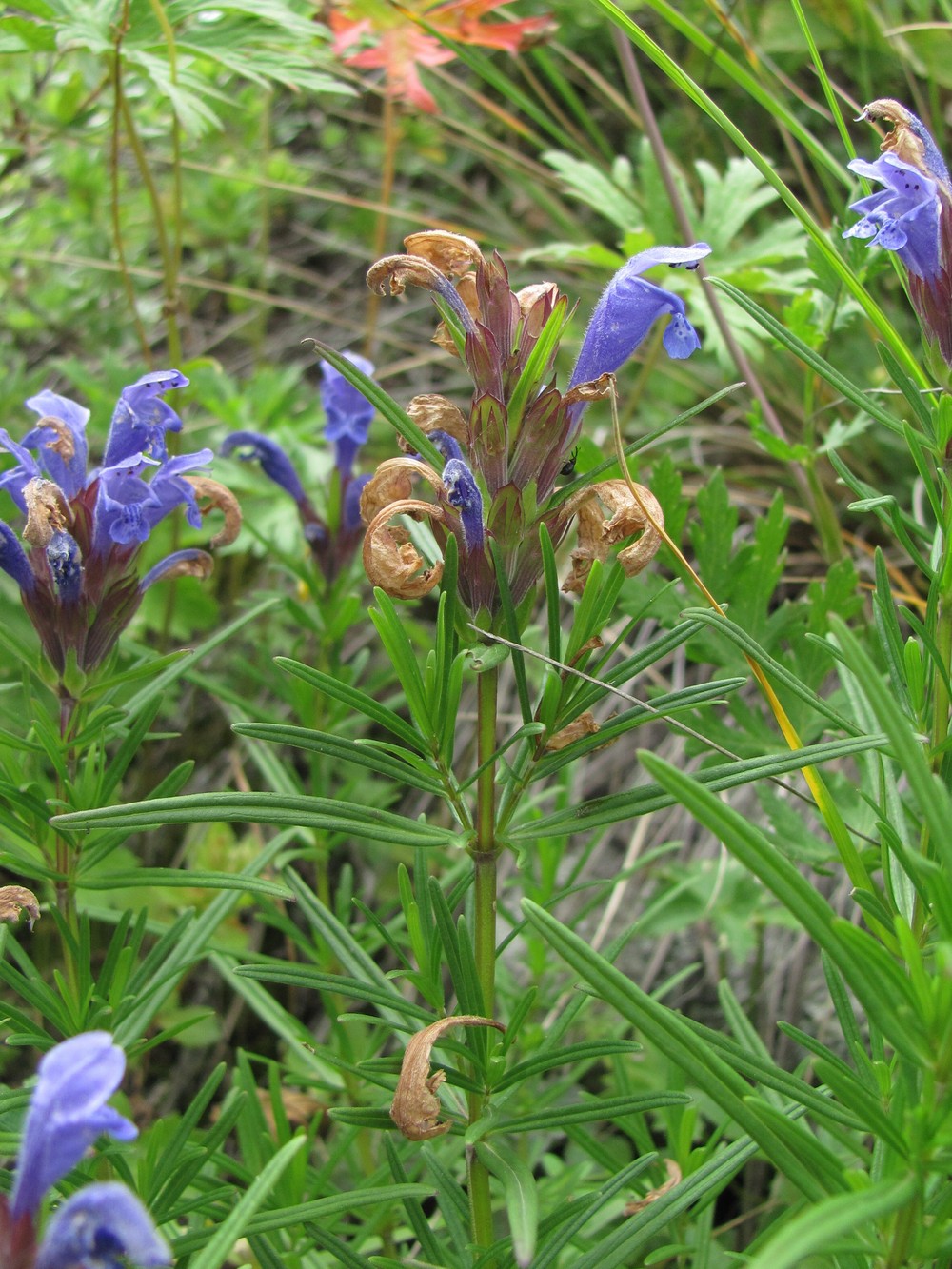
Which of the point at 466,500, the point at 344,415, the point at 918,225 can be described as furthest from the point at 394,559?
the point at 344,415

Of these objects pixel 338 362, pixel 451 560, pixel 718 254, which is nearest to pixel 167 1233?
pixel 451 560

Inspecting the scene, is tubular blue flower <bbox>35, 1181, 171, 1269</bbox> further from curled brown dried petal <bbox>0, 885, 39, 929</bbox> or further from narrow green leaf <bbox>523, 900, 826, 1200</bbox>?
curled brown dried petal <bbox>0, 885, 39, 929</bbox>

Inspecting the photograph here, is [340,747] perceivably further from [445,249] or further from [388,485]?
[445,249]

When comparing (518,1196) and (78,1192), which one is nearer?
(78,1192)

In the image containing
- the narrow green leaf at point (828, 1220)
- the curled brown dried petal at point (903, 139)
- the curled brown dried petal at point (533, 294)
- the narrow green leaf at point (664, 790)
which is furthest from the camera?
the curled brown dried petal at point (903, 139)

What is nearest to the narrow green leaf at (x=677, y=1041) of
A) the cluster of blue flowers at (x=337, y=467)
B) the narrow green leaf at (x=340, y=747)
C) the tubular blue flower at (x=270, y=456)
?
the narrow green leaf at (x=340, y=747)

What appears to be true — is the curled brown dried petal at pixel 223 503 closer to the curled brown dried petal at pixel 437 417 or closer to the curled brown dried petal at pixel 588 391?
the curled brown dried petal at pixel 437 417

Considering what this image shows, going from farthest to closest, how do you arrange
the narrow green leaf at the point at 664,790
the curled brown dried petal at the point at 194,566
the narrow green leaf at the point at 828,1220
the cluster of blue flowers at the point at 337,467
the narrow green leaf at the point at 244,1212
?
the cluster of blue flowers at the point at 337,467 → the curled brown dried petal at the point at 194,566 → the narrow green leaf at the point at 664,790 → the narrow green leaf at the point at 244,1212 → the narrow green leaf at the point at 828,1220

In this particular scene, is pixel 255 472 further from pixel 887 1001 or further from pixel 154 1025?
pixel 887 1001
